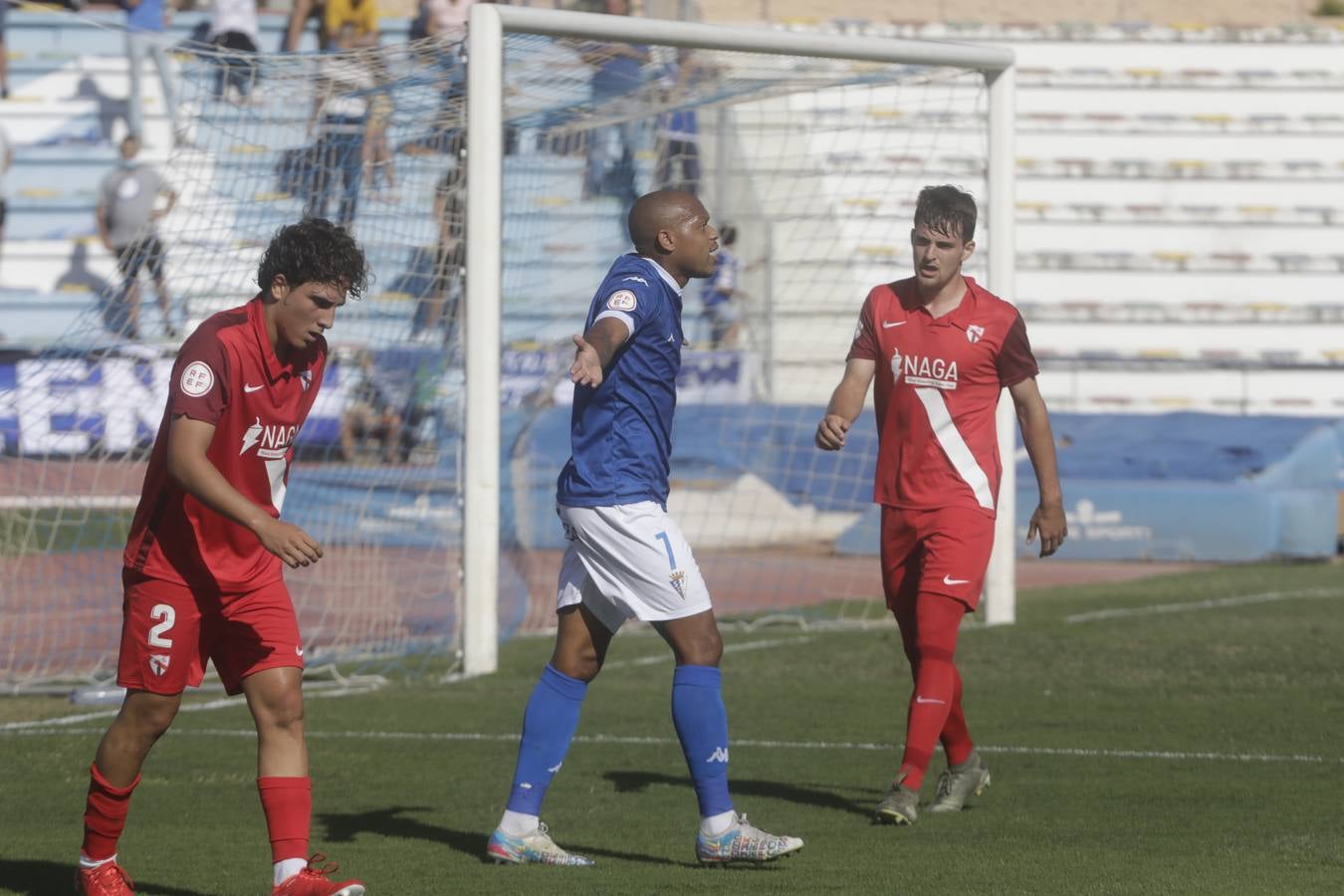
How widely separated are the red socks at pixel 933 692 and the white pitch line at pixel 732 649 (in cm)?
408

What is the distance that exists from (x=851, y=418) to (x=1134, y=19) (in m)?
21.2

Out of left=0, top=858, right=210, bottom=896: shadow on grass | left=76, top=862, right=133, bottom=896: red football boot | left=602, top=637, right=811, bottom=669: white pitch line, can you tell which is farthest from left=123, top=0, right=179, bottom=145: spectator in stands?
left=76, top=862, right=133, bottom=896: red football boot

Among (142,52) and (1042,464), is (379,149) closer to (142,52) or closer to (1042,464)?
(1042,464)

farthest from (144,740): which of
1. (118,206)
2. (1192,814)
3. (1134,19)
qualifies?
(1134,19)

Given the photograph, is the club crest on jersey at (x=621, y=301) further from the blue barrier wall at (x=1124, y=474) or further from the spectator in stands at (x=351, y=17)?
the spectator in stands at (x=351, y=17)

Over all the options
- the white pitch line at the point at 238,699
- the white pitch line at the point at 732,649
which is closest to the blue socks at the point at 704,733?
the white pitch line at the point at 238,699

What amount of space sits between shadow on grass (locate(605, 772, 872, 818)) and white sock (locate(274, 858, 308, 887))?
2065mm

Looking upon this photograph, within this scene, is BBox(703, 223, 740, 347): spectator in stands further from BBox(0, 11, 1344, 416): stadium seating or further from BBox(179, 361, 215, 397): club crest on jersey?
BBox(179, 361, 215, 397): club crest on jersey

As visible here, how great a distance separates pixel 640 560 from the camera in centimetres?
570

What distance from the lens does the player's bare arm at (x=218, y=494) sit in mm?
4754

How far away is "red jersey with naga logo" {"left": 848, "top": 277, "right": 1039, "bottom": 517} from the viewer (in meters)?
6.79

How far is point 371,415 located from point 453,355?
5.97 ft

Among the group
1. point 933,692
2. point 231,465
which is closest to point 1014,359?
point 933,692

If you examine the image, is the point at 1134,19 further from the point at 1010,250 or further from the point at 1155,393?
the point at 1010,250
